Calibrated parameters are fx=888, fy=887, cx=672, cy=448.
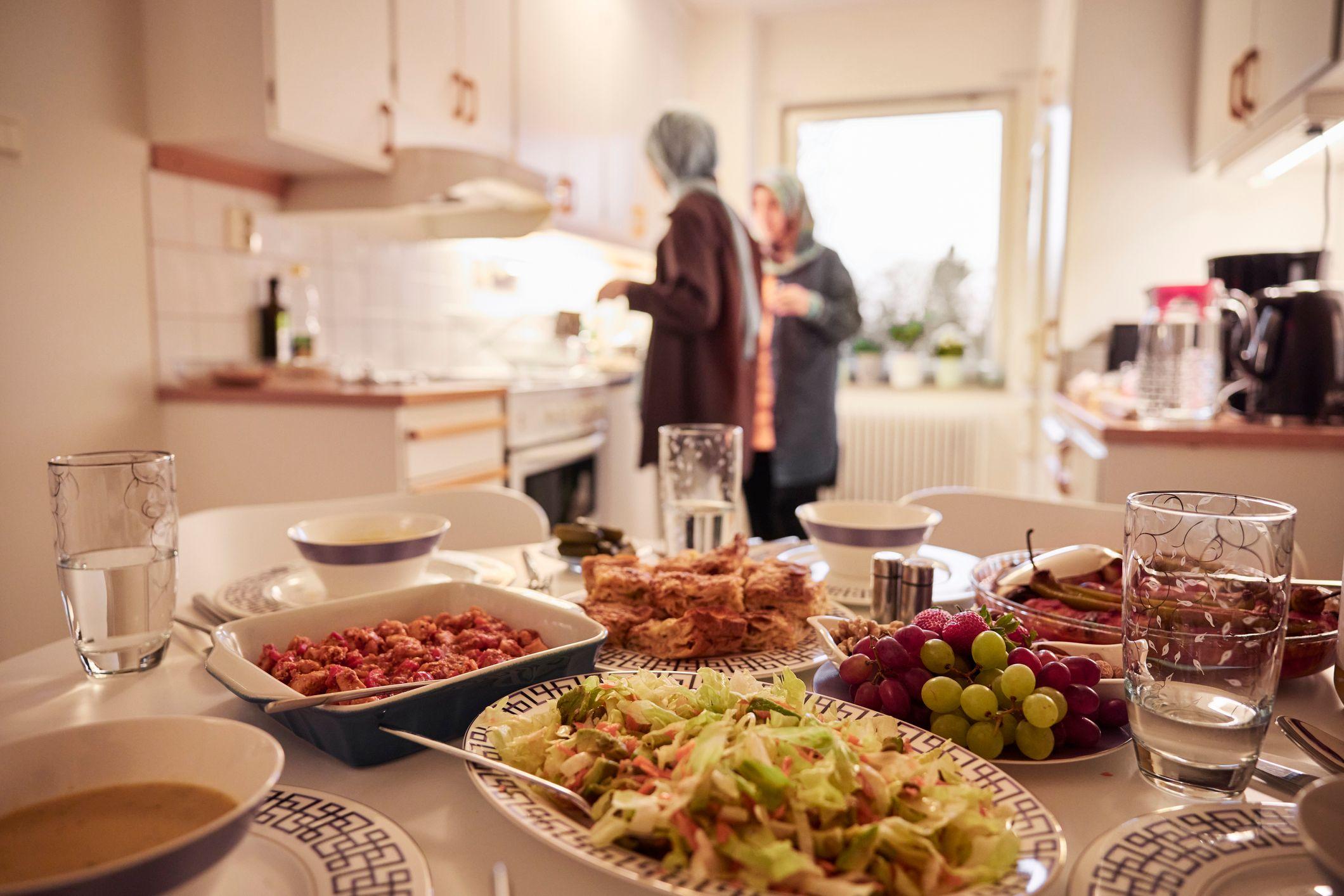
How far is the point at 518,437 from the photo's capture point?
2781 millimetres

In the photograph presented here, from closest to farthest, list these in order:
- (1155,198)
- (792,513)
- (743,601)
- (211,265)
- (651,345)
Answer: (743,601) → (211,265) → (651,345) → (1155,198) → (792,513)

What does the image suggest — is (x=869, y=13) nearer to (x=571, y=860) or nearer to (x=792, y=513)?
(x=792, y=513)

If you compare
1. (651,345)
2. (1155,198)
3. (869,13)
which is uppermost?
(869,13)

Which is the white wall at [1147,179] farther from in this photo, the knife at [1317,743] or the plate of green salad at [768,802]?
the plate of green salad at [768,802]

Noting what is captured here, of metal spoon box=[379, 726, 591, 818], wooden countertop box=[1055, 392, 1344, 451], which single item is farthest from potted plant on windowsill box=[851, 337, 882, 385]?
metal spoon box=[379, 726, 591, 818]

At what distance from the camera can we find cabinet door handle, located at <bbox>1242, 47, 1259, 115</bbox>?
7.24 feet

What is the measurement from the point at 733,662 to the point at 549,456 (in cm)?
225

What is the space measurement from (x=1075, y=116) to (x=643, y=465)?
76.4 inches

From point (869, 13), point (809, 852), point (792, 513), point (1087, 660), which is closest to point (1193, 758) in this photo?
point (1087, 660)

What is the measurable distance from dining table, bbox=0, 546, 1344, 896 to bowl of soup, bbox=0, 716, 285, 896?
18 millimetres

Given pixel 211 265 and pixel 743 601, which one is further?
pixel 211 265

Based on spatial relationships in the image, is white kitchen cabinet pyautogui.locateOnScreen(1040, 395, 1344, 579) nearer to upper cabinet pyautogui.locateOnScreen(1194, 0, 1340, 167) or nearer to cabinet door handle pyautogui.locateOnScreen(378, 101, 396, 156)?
upper cabinet pyautogui.locateOnScreen(1194, 0, 1340, 167)

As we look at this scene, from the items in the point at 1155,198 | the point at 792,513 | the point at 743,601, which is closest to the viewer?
the point at 743,601

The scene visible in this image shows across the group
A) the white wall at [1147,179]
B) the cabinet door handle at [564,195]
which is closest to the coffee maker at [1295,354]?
the white wall at [1147,179]
